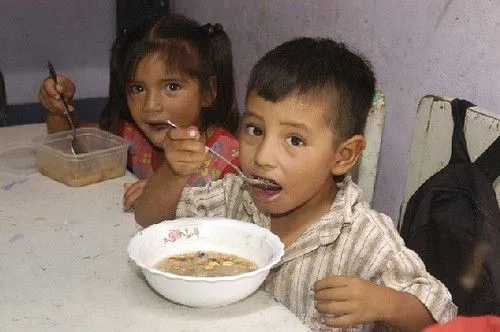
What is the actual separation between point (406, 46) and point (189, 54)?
0.58m

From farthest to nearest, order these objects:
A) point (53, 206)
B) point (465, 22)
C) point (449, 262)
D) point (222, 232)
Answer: point (465, 22) < point (53, 206) < point (449, 262) < point (222, 232)

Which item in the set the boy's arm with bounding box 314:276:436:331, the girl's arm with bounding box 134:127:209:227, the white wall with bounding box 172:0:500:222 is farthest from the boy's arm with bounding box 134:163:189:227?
the white wall with bounding box 172:0:500:222

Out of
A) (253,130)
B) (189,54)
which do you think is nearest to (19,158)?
(189,54)

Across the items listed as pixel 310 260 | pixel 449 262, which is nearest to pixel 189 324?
pixel 310 260

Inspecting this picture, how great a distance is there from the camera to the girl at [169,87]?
183 centimetres

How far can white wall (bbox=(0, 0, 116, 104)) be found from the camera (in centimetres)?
409

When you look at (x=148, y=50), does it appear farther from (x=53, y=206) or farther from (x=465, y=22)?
(x=465, y=22)

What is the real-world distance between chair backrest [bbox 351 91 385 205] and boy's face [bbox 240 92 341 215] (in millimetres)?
164

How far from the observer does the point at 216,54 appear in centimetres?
195

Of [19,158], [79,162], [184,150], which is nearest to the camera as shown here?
[184,150]

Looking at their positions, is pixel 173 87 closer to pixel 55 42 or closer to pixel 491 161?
pixel 491 161

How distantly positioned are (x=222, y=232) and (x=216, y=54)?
90 centimetres

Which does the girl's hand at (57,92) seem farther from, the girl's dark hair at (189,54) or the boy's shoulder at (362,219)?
the boy's shoulder at (362,219)

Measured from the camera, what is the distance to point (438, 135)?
4.46 ft
